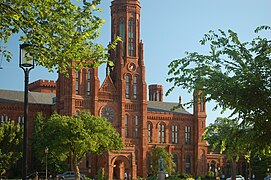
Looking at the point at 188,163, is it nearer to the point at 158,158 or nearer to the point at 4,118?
the point at 158,158

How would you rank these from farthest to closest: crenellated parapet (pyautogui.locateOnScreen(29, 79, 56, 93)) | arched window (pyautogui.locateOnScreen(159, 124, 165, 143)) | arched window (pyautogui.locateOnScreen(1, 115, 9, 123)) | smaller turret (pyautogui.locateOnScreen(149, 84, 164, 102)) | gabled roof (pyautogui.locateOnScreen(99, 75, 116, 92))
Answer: smaller turret (pyautogui.locateOnScreen(149, 84, 164, 102)) → crenellated parapet (pyautogui.locateOnScreen(29, 79, 56, 93)) → arched window (pyautogui.locateOnScreen(159, 124, 165, 143)) → gabled roof (pyautogui.locateOnScreen(99, 75, 116, 92)) → arched window (pyautogui.locateOnScreen(1, 115, 9, 123))

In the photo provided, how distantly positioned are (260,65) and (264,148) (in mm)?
2965

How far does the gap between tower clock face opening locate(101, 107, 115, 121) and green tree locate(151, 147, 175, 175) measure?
363 inches

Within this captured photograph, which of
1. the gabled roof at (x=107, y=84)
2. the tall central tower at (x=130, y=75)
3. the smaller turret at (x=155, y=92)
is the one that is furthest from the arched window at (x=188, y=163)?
the smaller turret at (x=155, y=92)

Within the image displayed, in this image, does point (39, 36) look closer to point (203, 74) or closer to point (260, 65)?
point (203, 74)

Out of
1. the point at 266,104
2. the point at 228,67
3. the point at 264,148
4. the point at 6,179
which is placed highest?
the point at 228,67

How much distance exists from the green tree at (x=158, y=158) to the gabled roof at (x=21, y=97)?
59.5ft

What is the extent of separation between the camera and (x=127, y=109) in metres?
82.1

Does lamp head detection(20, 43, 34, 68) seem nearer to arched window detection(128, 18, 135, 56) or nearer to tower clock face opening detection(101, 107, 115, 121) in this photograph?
tower clock face opening detection(101, 107, 115, 121)

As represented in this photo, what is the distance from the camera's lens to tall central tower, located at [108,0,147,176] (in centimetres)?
8175

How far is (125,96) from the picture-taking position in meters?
81.9

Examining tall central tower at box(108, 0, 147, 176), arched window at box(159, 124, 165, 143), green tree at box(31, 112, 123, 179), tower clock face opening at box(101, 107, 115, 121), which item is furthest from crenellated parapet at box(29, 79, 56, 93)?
green tree at box(31, 112, 123, 179)

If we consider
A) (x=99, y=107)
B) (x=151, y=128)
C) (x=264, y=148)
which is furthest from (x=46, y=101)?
(x=264, y=148)

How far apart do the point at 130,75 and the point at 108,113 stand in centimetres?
719
